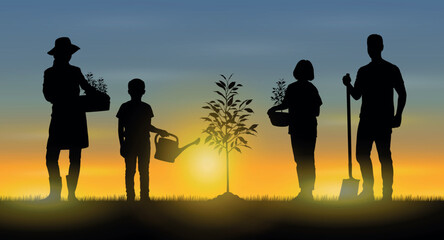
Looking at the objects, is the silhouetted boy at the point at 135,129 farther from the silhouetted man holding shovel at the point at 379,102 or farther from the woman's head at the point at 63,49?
the silhouetted man holding shovel at the point at 379,102

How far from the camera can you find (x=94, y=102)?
1647 centimetres

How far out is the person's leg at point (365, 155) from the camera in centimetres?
1630

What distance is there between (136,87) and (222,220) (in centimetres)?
363

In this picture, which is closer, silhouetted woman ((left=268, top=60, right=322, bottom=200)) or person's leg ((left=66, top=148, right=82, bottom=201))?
silhouetted woman ((left=268, top=60, right=322, bottom=200))

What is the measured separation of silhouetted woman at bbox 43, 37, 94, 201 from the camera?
643 inches

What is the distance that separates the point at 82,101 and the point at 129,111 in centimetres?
96

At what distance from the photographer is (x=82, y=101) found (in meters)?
16.4

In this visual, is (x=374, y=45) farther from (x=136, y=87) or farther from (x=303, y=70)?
(x=136, y=87)

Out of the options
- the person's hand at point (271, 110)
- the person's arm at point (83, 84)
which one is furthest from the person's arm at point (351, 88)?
the person's arm at point (83, 84)

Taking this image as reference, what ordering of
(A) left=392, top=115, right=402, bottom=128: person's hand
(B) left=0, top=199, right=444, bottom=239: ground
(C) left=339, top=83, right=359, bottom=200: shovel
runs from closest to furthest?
(B) left=0, top=199, right=444, bottom=239: ground, (A) left=392, top=115, right=402, bottom=128: person's hand, (C) left=339, top=83, right=359, bottom=200: shovel

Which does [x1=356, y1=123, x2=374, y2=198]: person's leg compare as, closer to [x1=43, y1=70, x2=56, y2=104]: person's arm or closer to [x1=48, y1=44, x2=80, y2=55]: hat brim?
[x1=48, y1=44, x2=80, y2=55]: hat brim

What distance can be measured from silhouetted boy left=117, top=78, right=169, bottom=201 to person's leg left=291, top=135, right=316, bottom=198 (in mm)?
2907

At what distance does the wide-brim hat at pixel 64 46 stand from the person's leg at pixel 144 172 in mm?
2406

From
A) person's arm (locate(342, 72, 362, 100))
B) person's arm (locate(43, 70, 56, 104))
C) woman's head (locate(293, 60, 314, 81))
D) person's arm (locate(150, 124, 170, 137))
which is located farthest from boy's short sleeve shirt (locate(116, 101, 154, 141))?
person's arm (locate(342, 72, 362, 100))
